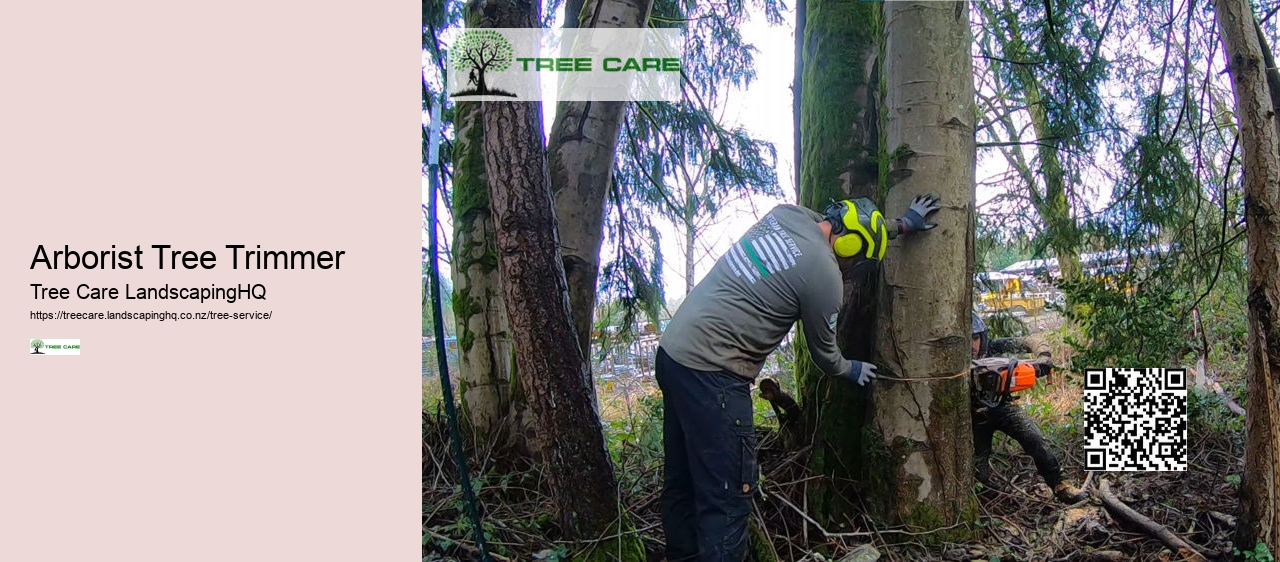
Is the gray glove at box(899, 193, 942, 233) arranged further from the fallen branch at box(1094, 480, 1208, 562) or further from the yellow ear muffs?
the fallen branch at box(1094, 480, 1208, 562)

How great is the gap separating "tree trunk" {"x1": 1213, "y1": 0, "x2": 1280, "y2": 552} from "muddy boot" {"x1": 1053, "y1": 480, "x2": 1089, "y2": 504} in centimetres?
99

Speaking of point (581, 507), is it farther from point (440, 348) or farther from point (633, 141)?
point (633, 141)

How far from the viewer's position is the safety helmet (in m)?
3.07

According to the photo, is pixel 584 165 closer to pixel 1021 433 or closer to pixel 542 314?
pixel 542 314

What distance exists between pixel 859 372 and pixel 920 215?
0.76 meters

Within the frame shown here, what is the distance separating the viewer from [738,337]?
300 cm

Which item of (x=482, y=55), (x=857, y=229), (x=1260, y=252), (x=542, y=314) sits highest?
(x=482, y=55)

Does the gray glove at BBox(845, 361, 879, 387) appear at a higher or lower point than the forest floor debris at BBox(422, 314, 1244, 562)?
higher

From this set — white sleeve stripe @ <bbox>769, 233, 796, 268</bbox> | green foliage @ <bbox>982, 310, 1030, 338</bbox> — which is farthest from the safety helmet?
green foliage @ <bbox>982, 310, 1030, 338</bbox>

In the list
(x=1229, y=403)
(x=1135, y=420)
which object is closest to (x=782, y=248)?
(x=1135, y=420)

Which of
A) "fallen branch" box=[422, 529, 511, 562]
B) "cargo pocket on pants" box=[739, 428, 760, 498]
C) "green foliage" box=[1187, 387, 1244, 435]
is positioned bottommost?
"fallen branch" box=[422, 529, 511, 562]
